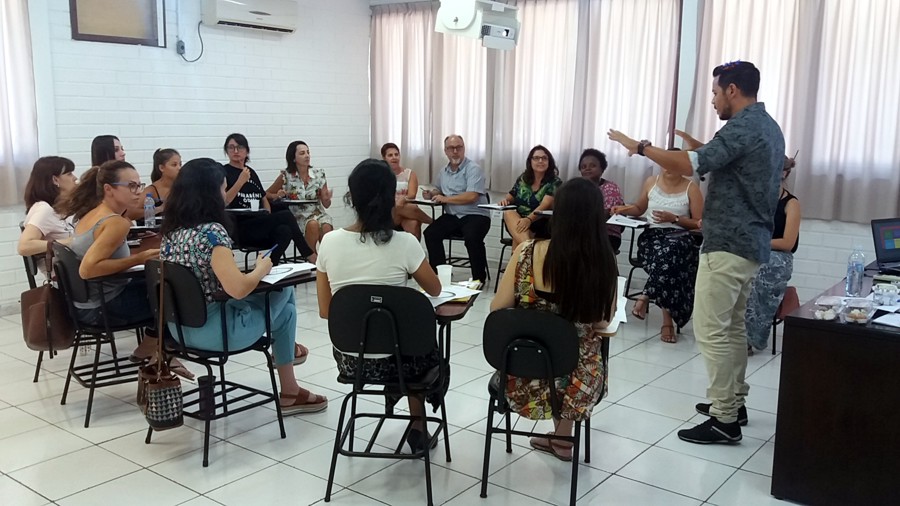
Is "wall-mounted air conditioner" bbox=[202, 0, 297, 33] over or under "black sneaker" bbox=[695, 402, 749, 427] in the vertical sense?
over

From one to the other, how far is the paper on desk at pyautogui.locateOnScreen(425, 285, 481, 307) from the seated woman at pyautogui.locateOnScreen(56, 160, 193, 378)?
56.1 inches

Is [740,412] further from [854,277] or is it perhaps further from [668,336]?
[668,336]

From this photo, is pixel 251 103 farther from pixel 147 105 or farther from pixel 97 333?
pixel 97 333

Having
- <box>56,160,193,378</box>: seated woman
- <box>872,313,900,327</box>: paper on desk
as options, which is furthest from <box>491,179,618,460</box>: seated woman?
<box>56,160,193,378</box>: seated woman

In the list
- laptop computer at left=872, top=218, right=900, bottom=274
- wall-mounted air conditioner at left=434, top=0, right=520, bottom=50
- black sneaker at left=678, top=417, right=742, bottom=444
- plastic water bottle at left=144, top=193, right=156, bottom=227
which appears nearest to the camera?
black sneaker at left=678, top=417, right=742, bottom=444

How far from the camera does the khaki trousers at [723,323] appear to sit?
305 cm

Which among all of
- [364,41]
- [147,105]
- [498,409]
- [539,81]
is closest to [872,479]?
[498,409]

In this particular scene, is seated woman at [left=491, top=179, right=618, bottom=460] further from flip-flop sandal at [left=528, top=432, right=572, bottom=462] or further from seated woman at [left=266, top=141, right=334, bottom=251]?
seated woman at [left=266, top=141, right=334, bottom=251]

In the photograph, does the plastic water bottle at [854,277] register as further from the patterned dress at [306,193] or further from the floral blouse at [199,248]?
the patterned dress at [306,193]

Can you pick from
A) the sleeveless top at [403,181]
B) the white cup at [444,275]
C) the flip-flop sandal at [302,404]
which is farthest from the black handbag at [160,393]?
the sleeveless top at [403,181]

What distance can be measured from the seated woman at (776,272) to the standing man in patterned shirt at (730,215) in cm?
135

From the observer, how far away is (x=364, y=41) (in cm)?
762

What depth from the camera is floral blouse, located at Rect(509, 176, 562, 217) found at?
5.79 meters

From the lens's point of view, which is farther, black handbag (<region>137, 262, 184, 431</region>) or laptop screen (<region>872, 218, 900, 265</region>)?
laptop screen (<region>872, 218, 900, 265</region>)
